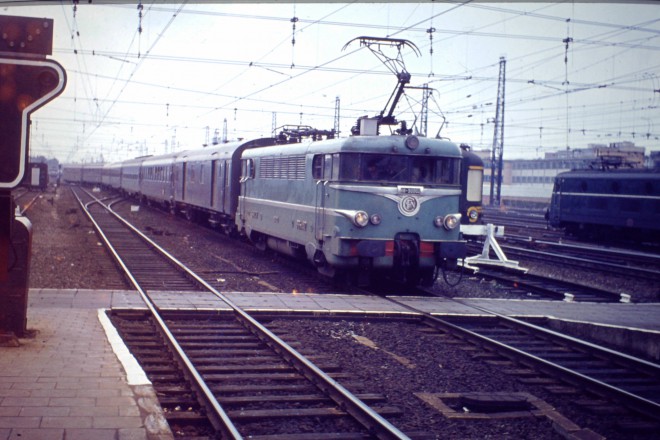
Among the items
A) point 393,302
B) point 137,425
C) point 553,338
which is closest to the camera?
point 137,425

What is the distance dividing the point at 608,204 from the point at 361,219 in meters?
19.8

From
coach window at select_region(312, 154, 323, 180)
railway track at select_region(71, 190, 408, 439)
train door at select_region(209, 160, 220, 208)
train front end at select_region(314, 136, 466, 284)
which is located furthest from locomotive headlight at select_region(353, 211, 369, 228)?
train door at select_region(209, 160, 220, 208)

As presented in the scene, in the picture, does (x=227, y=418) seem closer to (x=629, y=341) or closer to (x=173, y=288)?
(x=629, y=341)

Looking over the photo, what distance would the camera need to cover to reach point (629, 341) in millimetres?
10141

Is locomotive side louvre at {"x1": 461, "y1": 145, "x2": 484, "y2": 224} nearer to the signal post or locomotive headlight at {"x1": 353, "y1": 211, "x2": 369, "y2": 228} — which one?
locomotive headlight at {"x1": 353, "y1": 211, "x2": 369, "y2": 228}

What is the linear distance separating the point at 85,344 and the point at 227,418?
10.3 ft

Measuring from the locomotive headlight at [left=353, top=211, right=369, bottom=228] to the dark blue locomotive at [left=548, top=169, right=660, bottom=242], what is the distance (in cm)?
1770

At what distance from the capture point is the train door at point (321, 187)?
13750 mm

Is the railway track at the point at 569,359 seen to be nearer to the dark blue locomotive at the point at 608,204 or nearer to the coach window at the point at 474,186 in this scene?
the coach window at the point at 474,186

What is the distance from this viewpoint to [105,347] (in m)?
8.17

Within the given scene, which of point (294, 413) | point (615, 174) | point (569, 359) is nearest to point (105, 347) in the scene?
point (294, 413)

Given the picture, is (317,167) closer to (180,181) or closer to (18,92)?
(18,92)

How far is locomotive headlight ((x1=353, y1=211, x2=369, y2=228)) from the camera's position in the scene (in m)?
12.9

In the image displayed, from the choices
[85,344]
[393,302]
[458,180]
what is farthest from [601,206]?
[85,344]
